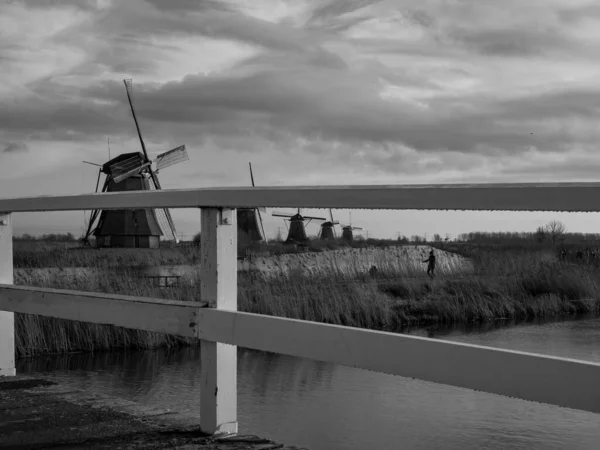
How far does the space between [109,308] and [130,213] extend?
1244 inches

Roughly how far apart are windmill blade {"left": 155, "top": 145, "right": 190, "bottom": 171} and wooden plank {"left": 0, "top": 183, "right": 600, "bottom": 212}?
→ 108 feet

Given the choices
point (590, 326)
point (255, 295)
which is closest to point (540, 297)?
point (590, 326)

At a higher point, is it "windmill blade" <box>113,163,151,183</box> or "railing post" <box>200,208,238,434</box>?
"windmill blade" <box>113,163,151,183</box>

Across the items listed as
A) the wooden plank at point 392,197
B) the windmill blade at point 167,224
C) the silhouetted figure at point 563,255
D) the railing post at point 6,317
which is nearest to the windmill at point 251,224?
the windmill blade at point 167,224

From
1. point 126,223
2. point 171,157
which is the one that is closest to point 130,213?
point 126,223

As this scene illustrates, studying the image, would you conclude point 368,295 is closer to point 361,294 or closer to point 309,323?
point 361,294

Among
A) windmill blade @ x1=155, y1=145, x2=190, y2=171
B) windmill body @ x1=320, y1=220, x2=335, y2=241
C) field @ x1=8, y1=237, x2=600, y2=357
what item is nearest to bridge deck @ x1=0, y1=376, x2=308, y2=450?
field @ x1=8, y1=237, x2=600, y2=357

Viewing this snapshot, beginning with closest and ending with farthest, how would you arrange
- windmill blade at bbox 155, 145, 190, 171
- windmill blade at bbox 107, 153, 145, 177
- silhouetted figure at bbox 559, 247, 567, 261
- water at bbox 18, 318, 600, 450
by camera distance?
water at bbox 18, 318, 600, 450 < silhouetted figure at bbox 559, 247, 567, 261 < windmill blade at bbox 107, 153, 145, 177 < windmill blade at bbox 155, 145, 190, 171

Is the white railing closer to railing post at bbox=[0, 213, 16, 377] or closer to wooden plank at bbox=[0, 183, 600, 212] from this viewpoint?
wooden plank at bbox=[0, 183, 600, 212]

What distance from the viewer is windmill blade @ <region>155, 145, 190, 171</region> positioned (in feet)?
119

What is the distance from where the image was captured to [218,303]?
3.14m

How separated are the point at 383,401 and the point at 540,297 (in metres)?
11.9

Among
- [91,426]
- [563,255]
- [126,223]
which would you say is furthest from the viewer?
[126,223]

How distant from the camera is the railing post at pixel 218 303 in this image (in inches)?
122
